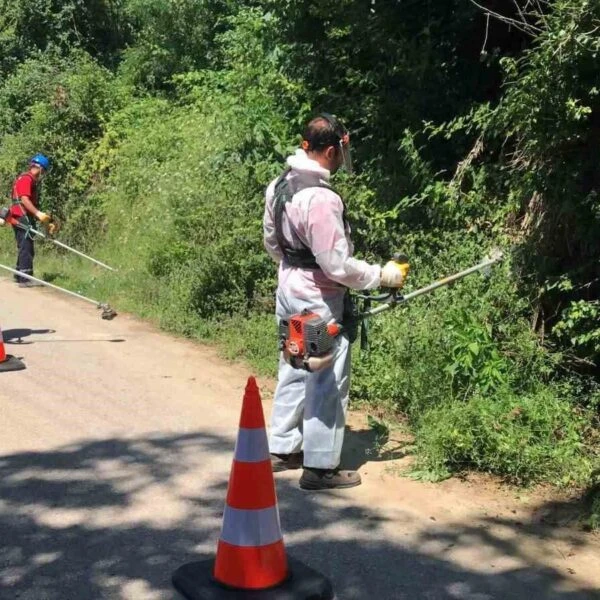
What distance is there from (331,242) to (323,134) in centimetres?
63

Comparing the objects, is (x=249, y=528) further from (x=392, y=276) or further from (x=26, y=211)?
(x=26, y=211)

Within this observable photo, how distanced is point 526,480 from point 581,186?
2.02 m

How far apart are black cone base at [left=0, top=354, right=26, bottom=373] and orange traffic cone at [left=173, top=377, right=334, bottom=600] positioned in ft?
13.7

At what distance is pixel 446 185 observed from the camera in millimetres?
7242

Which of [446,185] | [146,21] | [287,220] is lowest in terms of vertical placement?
[287,220]

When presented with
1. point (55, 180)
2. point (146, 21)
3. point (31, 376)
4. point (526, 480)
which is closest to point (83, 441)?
point (31, 376)

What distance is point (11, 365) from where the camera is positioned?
7.54m

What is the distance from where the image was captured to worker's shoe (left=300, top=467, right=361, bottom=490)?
5.04 metres

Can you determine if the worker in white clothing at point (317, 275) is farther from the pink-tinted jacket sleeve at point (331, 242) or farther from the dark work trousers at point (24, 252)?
the dark work trousers at point (24, 252)

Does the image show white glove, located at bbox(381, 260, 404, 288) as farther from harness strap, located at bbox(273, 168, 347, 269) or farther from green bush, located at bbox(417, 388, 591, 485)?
green bush, located at bbox(417, 388, 591, 485)

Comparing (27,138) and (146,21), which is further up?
(146,21)

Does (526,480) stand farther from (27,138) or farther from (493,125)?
(27,138)

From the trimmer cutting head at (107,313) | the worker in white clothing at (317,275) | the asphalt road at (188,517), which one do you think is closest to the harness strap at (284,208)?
the worker in white clothing at (317,275)

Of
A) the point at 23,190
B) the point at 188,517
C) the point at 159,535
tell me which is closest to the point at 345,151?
the point at 188,517
